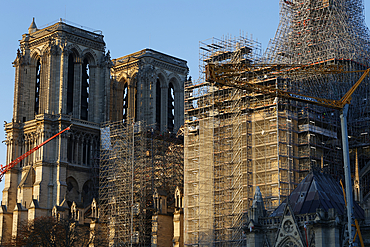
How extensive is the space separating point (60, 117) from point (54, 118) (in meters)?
1.38

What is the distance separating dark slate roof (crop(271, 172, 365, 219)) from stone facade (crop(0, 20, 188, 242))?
3950 centimetres

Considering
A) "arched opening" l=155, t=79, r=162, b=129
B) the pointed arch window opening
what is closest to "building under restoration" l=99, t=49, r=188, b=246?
the pointed arch window opening

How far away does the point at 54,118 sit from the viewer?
9419 cm

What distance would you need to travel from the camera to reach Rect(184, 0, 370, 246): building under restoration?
65688mm

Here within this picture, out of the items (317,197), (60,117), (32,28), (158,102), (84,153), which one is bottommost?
(317,197)

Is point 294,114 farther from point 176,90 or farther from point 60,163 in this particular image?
point 176,90

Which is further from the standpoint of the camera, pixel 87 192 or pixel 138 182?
pixel 87 192

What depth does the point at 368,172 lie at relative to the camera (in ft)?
230

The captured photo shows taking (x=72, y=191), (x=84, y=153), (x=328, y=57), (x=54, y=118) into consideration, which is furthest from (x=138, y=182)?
(x=328, y=57)

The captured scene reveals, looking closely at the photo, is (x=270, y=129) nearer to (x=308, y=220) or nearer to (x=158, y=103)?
(x=308, y=220)

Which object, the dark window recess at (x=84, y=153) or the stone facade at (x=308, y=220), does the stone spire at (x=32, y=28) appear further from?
the stone facade at (x=308, y=220)

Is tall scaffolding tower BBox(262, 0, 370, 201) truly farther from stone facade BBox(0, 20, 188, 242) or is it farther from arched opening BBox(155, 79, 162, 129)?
A: arched opening BBox(155, 79, 162, 129)

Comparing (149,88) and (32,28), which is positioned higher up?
(32,28)

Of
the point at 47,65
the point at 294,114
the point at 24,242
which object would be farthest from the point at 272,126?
the point at 47,65
